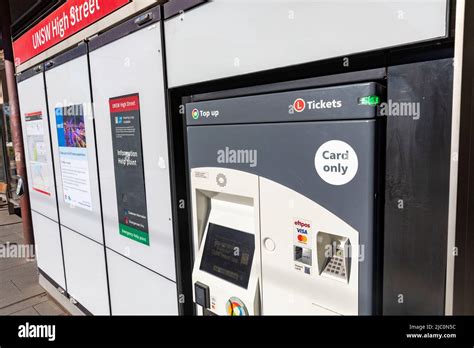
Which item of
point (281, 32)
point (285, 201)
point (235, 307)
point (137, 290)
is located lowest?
point (137, 290)

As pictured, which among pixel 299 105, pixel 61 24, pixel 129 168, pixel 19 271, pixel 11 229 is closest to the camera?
pixel 299 105

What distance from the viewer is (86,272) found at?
129 inches

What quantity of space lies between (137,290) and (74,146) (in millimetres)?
1482

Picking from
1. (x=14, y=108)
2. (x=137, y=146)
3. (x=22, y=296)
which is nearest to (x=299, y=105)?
(x=137, y=146)

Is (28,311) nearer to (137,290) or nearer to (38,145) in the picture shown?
(38,145)

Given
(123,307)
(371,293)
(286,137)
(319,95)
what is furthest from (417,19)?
(123,307)

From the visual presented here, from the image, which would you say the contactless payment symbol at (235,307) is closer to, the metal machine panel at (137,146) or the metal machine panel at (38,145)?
the metal machine panel at (137,146)

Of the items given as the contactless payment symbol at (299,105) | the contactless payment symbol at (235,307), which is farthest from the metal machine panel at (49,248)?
the contactless payment symbol at (299,105)

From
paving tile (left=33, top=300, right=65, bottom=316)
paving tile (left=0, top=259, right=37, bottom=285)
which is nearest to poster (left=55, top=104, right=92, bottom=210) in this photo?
paving tile (left=33, top=300, right=65, bottom=316)

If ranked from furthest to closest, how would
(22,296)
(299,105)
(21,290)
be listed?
(21,290) < (22,296) < (299,105)

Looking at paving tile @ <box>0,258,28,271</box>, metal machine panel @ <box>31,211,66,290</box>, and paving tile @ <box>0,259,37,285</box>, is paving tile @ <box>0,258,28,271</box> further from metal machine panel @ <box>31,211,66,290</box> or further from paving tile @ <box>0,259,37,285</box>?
metal machine panel @ <box>31,211,66,290</box>

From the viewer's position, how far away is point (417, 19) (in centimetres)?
107

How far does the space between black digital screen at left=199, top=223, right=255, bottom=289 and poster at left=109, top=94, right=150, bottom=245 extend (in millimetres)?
659

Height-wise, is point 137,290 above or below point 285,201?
below
